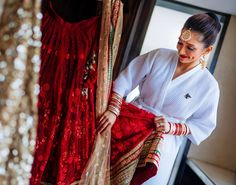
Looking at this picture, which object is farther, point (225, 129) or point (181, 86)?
point (225, 129)

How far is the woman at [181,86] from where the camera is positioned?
0.98 metres

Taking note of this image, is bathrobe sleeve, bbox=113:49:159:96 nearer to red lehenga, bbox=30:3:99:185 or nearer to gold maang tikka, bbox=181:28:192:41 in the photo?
gold maang tikka, bbox=181:28:192:41

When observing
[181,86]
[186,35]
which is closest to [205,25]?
[186,35]

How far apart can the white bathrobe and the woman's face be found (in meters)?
0.04

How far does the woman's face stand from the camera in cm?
98

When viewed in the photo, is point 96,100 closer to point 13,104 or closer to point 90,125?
point 90,125

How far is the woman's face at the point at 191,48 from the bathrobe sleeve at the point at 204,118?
14cm

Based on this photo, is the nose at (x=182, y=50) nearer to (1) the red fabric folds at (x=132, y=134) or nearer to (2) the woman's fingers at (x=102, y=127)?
(1) the red fabric folds at (x=132, y=134)

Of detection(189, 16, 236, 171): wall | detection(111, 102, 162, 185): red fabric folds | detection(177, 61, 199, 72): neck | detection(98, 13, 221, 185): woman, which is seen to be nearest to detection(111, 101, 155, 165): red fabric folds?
detection(111, 102, 162, 185): red fabric folds

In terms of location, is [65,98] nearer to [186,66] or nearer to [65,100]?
[65,100]

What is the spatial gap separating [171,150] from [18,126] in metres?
0.78

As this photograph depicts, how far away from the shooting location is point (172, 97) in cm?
101

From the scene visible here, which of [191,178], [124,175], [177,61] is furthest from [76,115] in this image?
[191,178]

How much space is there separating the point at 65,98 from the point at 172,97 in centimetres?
48
